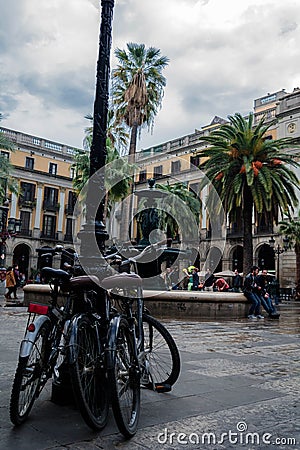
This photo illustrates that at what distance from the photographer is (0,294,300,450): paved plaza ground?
2969mm

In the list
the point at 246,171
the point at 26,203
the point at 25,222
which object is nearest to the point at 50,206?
the point at 26,203

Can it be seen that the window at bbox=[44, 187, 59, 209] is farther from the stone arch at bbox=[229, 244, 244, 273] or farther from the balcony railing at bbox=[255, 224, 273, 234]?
the balcony railing at bbox=[255, 224, 273, 234]

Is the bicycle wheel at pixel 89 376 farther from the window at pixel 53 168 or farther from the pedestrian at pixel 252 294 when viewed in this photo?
the window at pixel 53 168

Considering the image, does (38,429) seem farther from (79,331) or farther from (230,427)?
(230,427)

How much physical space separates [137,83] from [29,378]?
2426cm

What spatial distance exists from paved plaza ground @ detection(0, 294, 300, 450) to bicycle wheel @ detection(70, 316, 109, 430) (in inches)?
4.9

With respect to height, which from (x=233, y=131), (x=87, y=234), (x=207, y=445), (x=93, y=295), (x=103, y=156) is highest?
(x=233, y=131)

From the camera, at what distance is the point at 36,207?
176 ft

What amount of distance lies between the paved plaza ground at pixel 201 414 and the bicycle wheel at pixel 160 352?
6.1 inches

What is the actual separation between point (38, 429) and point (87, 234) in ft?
6.09

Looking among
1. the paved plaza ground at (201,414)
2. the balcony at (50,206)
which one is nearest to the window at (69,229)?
the balcony at (50,206)

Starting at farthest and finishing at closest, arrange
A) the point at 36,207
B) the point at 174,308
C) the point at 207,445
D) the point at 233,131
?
the point at 36,207
the point at 233,131
the point at 174,308
the point at 207,445

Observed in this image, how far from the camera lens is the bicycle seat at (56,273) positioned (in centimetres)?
356

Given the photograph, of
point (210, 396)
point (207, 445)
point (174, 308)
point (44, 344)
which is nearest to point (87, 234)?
point (44, 344)
